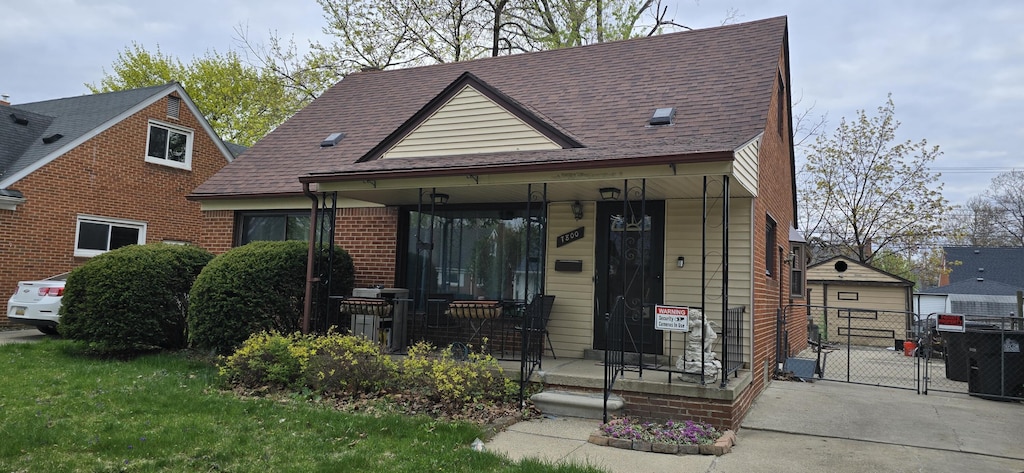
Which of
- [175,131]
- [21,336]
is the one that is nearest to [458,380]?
[21,336]

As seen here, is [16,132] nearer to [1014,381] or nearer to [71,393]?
[71,393]

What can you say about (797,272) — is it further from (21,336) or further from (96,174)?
(96,174)

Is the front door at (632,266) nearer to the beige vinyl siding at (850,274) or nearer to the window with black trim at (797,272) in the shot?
the window with black trim at (797,272)

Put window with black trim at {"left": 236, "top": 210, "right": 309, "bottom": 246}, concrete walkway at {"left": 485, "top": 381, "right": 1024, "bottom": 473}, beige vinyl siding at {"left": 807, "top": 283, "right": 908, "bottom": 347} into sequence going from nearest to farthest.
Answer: concrete walkway at {"left": 485, "top": 381, "right": 1024, "bottom": 473}
window with black trim at {"left": 236, "top": 210, "right": 309, "bottom": 246}
beige vinyl siding at {"left": 807, "top": 283, "right": 908, "bottom": 347}

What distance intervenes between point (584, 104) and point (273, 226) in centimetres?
596

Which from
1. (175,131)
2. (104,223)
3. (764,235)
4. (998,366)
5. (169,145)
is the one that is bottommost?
(998,366)

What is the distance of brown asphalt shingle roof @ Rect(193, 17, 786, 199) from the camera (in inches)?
322

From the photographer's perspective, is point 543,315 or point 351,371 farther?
point 543,315

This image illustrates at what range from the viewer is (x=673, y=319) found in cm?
638

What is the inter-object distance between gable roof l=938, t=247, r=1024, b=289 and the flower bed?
97.2 ft

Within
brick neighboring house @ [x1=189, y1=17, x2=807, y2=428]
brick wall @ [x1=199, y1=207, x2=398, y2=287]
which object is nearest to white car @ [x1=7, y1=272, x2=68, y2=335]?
brick neighboring house @ [x1=189, y1=17, x2=807, y2=428]

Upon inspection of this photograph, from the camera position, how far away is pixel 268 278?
348 inches

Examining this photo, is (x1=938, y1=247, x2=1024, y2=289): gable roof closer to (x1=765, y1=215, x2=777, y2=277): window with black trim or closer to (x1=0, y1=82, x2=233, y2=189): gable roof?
(x1=765, y1=215, x2=777, y2=277): window with black trim

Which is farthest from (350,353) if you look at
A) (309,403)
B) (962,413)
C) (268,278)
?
(962,413)
